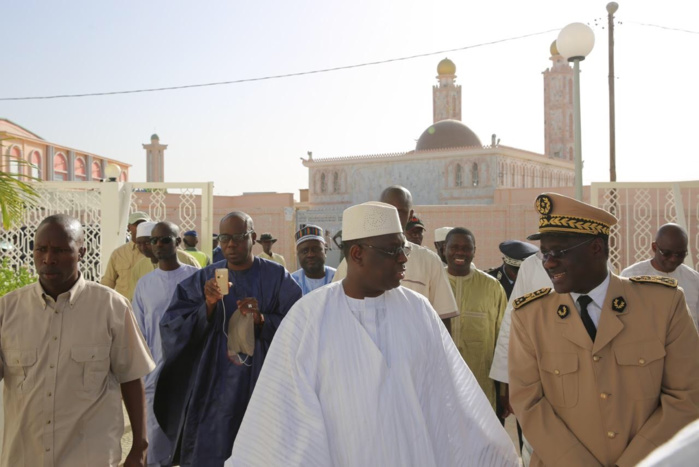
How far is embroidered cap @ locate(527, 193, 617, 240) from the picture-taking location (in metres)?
2.89

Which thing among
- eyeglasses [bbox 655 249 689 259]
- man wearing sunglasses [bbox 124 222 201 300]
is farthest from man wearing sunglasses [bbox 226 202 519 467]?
man wearing sunglasses [bbox 124 222 201 300]

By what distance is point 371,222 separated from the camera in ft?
10.2

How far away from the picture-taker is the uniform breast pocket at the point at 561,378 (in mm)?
2760

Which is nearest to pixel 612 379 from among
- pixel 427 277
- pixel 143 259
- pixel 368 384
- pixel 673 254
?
pixel 368 384

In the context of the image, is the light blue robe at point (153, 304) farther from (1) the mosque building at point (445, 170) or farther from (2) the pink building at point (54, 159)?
(1) the mosque building at point (445, 170)

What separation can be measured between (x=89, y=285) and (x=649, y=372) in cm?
254

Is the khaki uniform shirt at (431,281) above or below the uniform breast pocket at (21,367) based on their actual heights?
above

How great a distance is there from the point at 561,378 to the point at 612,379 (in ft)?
0.63

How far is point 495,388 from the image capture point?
17.6 ft

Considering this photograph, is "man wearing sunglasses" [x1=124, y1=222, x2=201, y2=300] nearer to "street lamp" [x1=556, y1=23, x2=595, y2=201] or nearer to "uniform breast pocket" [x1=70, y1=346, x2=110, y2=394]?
"uniform breast pocket" [x1=70, y1=346, x2=110, y2=394]

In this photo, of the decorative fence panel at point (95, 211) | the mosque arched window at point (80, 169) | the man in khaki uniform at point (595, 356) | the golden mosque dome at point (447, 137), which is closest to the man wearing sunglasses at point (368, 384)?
the man in khaki uniform at point (595, 356)

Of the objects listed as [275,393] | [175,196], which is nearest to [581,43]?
[275,393]

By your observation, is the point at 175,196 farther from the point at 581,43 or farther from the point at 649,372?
the point at 649,372

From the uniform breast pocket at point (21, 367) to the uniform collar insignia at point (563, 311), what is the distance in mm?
2340
